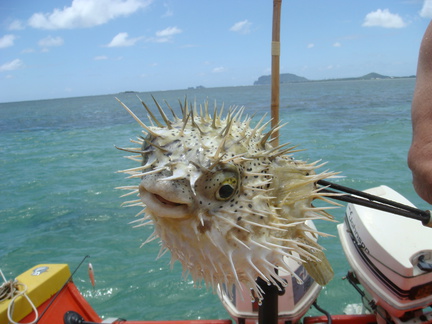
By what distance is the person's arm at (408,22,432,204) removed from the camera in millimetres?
913

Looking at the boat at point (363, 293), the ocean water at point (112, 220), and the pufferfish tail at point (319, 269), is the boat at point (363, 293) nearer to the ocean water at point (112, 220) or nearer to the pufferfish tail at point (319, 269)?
the pufferfish tail at point (319, 269)

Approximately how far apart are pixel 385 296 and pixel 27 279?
212 centimetres

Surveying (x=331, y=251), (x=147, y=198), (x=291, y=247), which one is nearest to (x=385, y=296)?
(x=291, y=247)

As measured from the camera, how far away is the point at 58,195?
25.0 feet

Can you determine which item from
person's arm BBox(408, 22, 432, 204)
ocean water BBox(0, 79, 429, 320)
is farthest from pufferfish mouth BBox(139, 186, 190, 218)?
person's arm BBox(408, 22, 432, 204)

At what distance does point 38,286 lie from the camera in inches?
86.5

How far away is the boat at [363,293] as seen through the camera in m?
2.02

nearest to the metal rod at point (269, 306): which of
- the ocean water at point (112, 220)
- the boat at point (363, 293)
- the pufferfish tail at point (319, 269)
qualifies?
the pufferfish tail at point (319, 269)

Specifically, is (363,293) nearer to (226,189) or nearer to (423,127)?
(423,127)

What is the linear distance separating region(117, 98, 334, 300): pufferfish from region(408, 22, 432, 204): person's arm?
27cm

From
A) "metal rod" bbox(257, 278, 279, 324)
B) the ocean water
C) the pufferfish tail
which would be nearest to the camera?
the pufferfish tail

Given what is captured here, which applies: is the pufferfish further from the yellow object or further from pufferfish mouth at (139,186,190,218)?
the yellow object

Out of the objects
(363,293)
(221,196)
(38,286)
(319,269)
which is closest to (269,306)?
(319,269)

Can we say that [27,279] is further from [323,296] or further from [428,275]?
[323,296]
